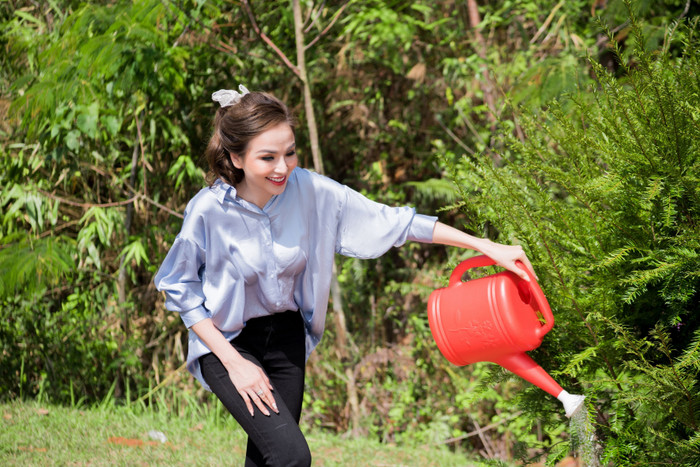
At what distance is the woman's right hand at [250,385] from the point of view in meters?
2.18

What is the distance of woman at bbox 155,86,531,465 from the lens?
2201 mm

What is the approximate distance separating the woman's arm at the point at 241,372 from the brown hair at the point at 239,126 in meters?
0.51

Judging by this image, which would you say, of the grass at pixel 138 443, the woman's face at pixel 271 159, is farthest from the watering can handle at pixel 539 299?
the grass at pixel 138 443

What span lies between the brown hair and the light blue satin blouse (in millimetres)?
67

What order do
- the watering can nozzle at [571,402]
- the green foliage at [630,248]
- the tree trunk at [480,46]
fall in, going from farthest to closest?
the tree trunk at [480,46] → the watering can nozzle at [571,402] → the green foliage at [630,248]

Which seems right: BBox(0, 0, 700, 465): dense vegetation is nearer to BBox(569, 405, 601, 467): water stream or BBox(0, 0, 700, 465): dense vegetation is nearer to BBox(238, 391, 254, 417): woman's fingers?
BBox(569, 405, 601, 467): water stream

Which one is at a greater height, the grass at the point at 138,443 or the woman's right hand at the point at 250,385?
the woman's right hand at the point at 250,385

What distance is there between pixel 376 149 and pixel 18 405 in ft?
10.4

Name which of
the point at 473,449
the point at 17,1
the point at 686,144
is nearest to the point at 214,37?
the point at 17,1

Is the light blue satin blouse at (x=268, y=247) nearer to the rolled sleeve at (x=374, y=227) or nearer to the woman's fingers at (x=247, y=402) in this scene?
the rolled sleeve at (x=374, y=227)

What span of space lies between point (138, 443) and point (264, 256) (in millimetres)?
2275

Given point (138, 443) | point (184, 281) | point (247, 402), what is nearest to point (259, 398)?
point (247, 402)

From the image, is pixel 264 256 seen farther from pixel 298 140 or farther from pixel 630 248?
pixel 298 140

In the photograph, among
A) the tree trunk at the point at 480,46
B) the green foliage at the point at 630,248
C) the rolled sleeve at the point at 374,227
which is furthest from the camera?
the tree trunk at the point at 480,46
